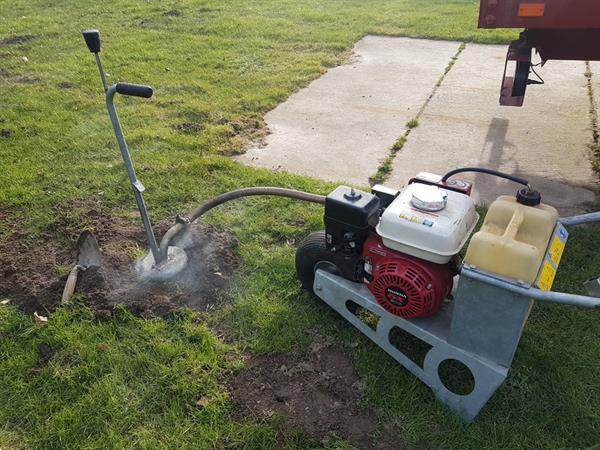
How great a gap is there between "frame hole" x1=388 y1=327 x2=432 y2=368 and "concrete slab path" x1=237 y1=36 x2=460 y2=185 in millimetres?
1700

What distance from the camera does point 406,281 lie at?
6.88 ft

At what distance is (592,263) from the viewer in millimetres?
2988

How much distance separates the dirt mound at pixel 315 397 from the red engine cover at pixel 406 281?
1.39 feet

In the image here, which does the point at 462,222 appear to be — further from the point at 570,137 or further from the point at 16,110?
the point at 16,110

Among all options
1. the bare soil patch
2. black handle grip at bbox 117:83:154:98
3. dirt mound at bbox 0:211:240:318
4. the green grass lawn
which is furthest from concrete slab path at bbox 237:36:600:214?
black handle grip at bbox 117:83:154:98

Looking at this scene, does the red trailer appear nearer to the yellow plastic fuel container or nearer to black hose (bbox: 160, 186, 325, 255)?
black hose (bbox: 160, 186, 325, 255)

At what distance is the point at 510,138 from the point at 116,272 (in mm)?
3610

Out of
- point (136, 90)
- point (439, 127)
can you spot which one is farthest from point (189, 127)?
point (136, 90)

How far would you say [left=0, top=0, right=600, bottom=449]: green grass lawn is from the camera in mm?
2178

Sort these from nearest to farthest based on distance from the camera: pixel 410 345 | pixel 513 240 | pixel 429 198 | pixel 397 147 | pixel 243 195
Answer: pixel 513 240 < pixel 429 198 < pixel 410 345 < pixel 243 195 < pixel 397 147

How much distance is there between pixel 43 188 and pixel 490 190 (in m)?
3.55

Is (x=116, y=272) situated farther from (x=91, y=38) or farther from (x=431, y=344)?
(x=431, y=344)

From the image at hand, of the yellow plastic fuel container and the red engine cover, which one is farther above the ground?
the yellow plastic fuel container

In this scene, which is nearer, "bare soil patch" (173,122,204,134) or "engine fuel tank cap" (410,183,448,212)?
"engine fuel tank cap" (410,183,448,212)
